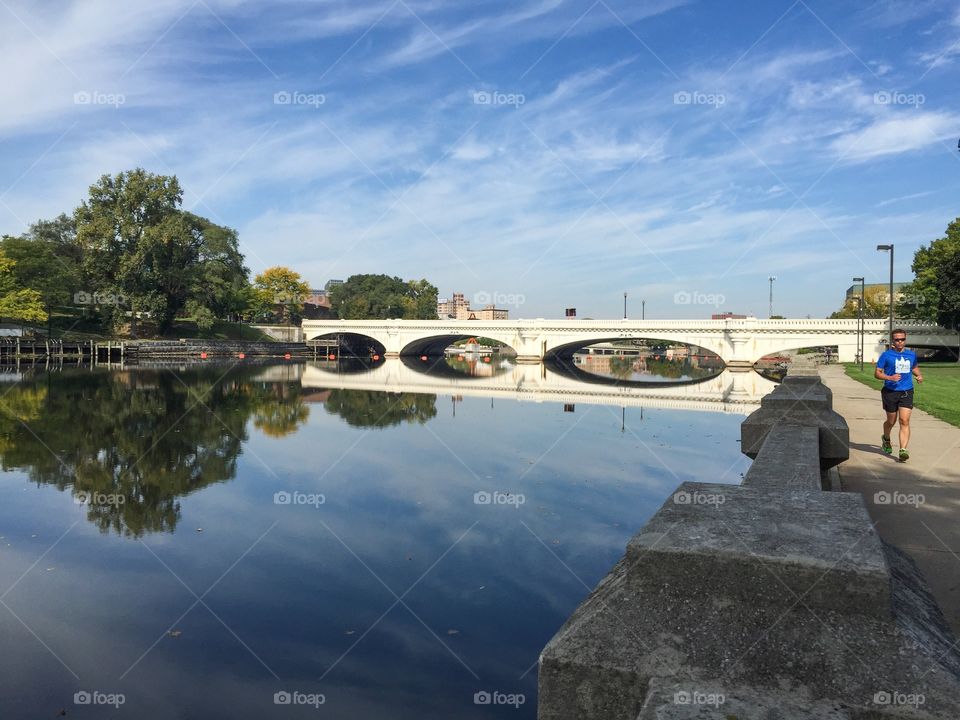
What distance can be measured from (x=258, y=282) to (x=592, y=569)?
363 ft

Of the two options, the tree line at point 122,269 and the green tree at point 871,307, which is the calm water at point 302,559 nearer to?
the tree line at point 122,269

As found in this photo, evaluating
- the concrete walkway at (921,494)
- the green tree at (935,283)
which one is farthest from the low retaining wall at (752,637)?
the green tree at (935,283)

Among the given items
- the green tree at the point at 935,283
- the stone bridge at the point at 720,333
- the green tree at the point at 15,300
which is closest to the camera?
the green tree at the point at 935,283

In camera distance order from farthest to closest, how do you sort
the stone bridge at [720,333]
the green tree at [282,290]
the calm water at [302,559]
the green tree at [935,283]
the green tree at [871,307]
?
the green tree at [282,290]
the green tree at [871,307]
the stone bridge at [720,333]
the green tree at [935,283]
the calm water at [302,559]

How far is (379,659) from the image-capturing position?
5297 mm

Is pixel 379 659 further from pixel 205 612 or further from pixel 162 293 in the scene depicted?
pixel 162 293
